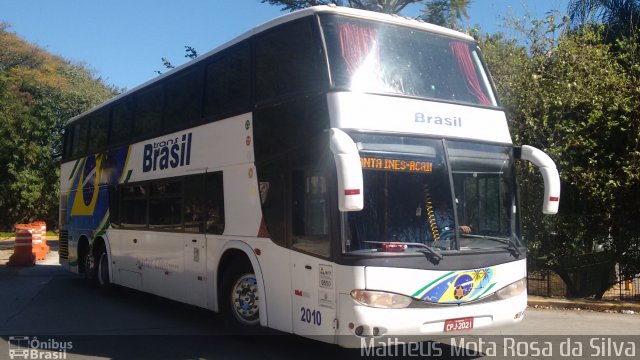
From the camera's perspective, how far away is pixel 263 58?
7207mm

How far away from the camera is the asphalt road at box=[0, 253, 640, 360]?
7023 mm

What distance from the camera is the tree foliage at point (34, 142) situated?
3098 centimetres

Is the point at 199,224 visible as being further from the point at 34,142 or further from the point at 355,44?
the point at 34,142

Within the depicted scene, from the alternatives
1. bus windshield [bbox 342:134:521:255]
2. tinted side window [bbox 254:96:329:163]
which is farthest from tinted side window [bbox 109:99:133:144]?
bus windshield [bbox 342:134:521:255]

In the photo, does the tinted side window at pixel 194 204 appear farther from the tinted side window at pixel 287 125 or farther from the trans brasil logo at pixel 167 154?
the tinted side window at pixel 287 125

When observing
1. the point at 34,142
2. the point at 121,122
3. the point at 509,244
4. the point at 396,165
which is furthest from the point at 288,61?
the point at 34,142

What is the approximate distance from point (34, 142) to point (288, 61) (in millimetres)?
29523

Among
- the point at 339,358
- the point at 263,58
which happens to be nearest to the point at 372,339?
the point at 339,358

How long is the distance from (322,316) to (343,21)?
10.6ft

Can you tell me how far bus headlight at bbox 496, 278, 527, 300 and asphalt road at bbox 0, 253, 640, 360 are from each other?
1.08 metres

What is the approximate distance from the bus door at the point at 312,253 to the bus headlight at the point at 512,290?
1968 millimetres

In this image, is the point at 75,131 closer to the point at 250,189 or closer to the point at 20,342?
the point at 20,342

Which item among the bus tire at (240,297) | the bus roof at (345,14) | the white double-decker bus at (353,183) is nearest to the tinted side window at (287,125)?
the white double-decker bus at (353,183)

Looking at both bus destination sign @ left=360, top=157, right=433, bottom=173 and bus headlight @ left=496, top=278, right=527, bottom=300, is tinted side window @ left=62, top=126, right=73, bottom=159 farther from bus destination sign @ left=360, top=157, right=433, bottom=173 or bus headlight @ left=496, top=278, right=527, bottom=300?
bus headlight @ left=496, top=278, right=527, bottom=300
